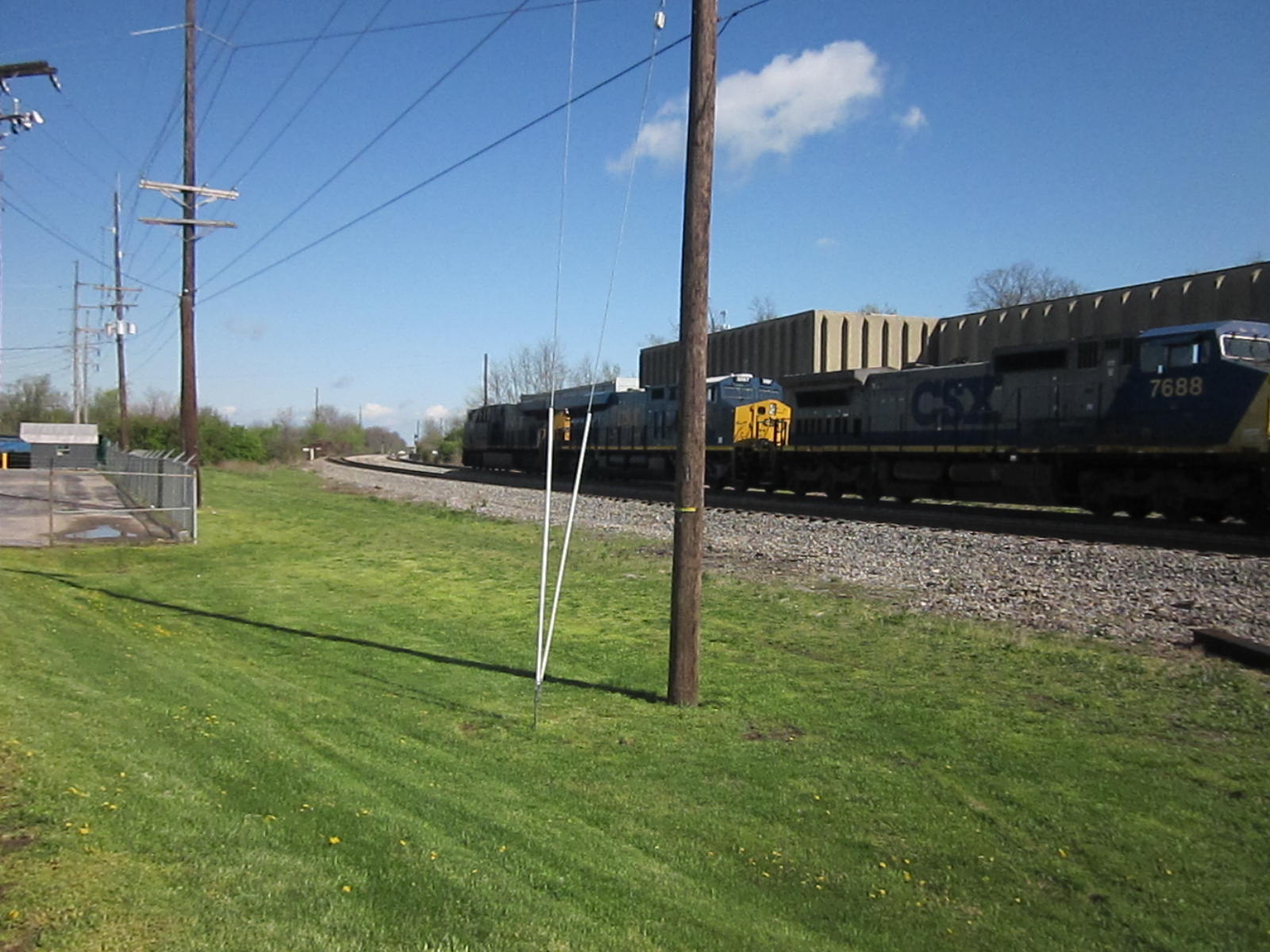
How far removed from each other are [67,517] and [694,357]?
64.1 feet

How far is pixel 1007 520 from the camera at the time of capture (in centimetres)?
2034

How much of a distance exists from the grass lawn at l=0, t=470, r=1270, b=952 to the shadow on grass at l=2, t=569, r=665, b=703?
0.22 feet

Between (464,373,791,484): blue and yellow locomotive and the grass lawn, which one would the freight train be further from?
the grass lawn

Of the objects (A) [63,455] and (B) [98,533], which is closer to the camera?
(B) [98,533]

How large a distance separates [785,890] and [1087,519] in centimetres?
1787

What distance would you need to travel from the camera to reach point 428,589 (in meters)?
13.5

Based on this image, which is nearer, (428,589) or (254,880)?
(254,880)

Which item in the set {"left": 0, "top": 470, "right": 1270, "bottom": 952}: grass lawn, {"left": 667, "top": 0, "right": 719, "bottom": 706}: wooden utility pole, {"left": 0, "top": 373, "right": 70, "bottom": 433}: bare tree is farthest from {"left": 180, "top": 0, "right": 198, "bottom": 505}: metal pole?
{"left": 0, "top": 373, "right": 70, "bottom": 433}: bare tree

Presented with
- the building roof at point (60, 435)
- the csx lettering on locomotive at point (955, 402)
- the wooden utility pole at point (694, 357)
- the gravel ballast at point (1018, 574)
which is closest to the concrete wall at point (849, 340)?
the csx lettering on locomotive at point (955, 402)

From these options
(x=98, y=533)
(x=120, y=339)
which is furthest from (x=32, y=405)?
(x=98, y=533)

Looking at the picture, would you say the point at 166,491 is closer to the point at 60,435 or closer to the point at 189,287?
the point at 189,287

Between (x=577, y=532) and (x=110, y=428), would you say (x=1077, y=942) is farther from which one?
A: (x=110, y=428)

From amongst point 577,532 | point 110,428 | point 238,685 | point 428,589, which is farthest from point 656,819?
point 110,428

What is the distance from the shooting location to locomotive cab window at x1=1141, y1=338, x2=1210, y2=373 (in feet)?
61.0
